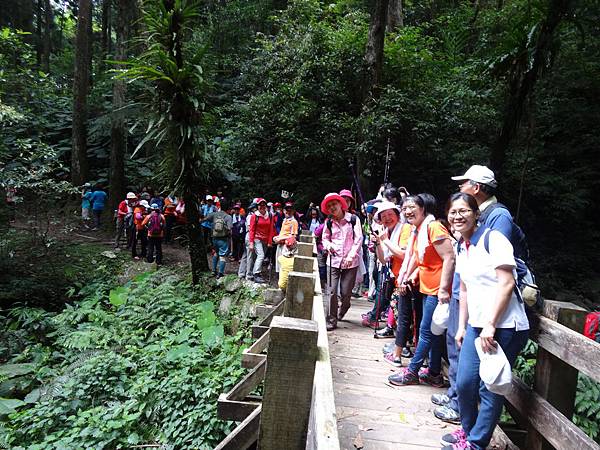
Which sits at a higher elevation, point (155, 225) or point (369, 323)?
point (155, 225)

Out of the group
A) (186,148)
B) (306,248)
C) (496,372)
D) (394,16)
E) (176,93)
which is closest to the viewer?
(496,372)

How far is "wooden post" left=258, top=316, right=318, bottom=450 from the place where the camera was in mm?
1801

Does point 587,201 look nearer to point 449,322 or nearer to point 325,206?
point 325,206

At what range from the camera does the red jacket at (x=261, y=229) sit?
9547 mm

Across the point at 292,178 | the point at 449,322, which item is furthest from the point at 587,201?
the point at 449,322

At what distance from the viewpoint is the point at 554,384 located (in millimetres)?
2768

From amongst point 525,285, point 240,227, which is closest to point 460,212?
point 525,285

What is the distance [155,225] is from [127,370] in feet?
17.0

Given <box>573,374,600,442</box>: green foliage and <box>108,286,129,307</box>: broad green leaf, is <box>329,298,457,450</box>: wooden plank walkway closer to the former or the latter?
<box>573,374,600,442</box>: green foliage

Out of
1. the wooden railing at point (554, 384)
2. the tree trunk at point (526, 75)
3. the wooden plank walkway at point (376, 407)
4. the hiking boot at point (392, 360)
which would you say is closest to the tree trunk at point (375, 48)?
the tree trunk at point (526, 75)

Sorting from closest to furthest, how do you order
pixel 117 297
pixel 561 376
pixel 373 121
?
pixel 561 376 → pixel 117 297 → pixel 373 121

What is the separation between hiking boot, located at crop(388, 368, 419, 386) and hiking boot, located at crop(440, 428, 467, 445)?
3.13 ft

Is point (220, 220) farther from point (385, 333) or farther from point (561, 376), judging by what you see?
point (561, 376)

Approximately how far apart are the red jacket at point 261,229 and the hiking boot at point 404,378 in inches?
231
